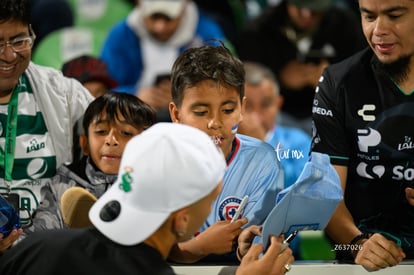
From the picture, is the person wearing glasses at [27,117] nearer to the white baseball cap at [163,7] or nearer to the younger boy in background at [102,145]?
the younger boy in background at [102,145]

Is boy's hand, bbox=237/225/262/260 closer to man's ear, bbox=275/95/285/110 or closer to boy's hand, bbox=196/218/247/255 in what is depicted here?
boy's hand, bbox=196/218/247/255

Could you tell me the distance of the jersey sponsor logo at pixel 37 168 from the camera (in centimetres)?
241

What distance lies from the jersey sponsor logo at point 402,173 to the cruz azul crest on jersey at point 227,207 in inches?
18.4

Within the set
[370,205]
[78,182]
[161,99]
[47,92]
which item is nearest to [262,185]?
[370,205]

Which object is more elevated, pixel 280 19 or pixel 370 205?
pixel 280 19

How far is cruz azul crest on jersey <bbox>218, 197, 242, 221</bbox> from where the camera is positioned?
2299mm

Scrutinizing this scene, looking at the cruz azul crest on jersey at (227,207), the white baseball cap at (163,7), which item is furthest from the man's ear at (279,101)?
the cruz azul crest on jersey at (227,207)

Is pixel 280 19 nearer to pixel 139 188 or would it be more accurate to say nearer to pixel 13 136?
pixel 13 136

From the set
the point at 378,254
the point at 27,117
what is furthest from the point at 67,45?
the point at 378,254

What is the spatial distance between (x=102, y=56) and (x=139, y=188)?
7.41 ft

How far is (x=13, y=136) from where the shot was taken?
240 centimetres

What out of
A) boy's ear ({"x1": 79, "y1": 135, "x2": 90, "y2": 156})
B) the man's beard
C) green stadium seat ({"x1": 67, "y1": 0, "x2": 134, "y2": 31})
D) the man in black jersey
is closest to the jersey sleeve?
the man in black jersey

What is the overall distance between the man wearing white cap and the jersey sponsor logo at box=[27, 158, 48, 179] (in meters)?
0.61

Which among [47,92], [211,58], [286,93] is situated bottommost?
[286,93]
